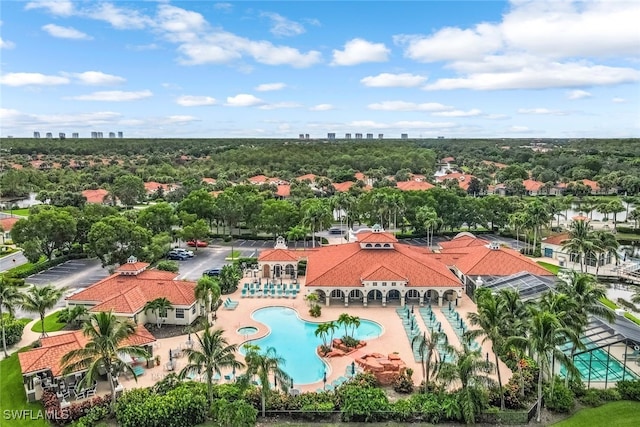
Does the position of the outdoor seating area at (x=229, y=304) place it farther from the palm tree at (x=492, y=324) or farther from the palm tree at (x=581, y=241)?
the palm tree at (x=581, y=241)

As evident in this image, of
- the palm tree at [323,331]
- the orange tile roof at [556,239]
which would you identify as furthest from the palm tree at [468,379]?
the orange tile roof at [556,239]

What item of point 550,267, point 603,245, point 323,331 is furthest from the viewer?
point 550,267

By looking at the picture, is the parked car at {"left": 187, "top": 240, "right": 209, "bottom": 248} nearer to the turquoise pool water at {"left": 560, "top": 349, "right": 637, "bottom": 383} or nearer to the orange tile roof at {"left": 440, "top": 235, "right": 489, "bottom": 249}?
the orange tile roof at {"left": 440, "top": 235, "right": 489, "bottom": 249}

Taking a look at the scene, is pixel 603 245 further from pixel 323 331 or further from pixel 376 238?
pixel 323 331

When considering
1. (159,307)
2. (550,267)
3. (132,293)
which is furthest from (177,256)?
(550,267)

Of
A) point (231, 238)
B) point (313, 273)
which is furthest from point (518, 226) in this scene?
point (231, 238)

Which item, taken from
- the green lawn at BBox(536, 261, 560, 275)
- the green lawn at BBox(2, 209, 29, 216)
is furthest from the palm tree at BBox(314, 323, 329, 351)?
the green lawn at BBox(2, 209, 29, 216)

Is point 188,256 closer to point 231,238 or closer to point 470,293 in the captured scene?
point 231,238
